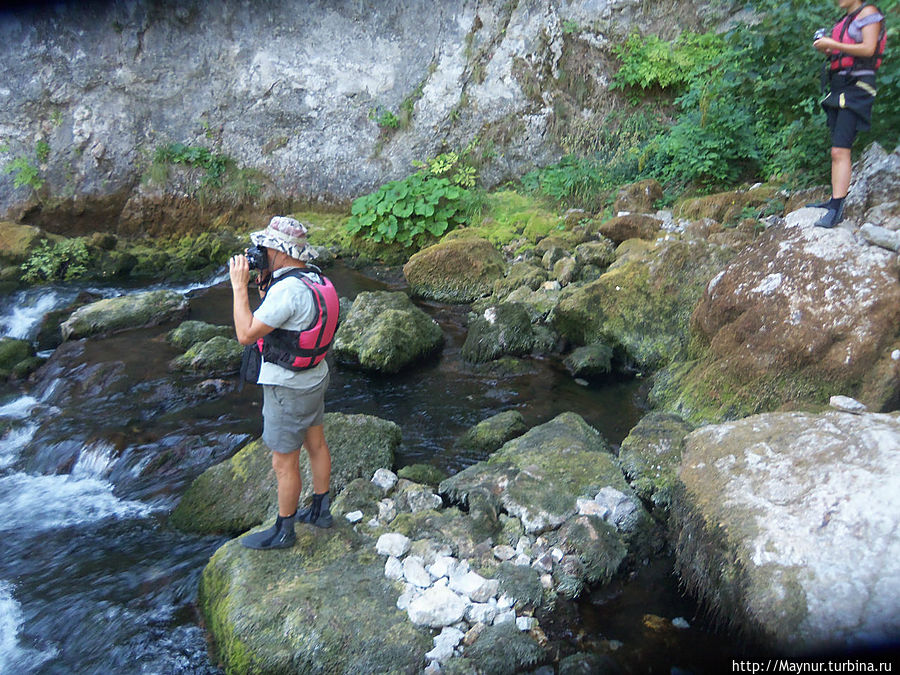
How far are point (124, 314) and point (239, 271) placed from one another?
6869 mm

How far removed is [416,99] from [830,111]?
1023 centimetres

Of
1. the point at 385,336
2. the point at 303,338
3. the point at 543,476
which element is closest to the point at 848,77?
the point at 543,476

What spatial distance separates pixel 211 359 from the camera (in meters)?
7.77

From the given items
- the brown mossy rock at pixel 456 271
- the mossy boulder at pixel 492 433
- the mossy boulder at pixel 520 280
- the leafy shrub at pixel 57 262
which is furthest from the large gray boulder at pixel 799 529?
the leafy shrub at pixel 57 262

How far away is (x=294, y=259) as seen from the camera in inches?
146

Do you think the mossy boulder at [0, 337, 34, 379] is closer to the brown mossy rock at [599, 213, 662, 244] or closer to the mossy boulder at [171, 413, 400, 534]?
the mossy boulder at [171, 413, 400, 534]

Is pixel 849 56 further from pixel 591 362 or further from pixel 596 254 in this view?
pixel 596 254

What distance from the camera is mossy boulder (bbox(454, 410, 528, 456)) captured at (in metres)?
5.75

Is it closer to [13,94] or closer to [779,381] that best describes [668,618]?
[779,381]

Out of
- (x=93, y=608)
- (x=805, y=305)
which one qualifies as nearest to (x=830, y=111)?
(x=805, y=305)

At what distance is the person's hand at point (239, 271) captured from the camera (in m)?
3.46

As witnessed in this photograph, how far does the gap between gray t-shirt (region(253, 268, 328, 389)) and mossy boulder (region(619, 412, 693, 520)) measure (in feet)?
8.59

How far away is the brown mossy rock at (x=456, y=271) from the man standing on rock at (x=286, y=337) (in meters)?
6.28

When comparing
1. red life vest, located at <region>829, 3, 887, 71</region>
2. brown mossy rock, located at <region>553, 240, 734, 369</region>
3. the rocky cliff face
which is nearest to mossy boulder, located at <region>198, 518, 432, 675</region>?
brown mossy rock, located at <region>553, 240, 734, 369</region>
